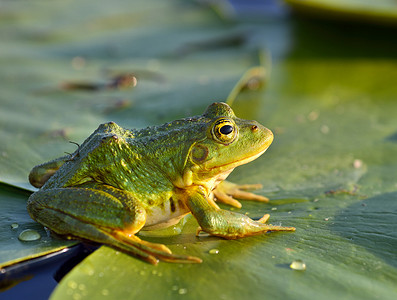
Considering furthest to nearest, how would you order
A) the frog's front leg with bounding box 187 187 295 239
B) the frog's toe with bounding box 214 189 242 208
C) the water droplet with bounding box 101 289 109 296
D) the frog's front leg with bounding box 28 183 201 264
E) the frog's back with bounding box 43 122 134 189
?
the frog's toe with bounding box 214 189 242 208, the frog's back with bounding box 43 122 134 189, the frog's front leg with bounding box 187 187 295 239, the frog's front leg with bounding box 28 183 201 264, the water droplet with bounding box 101 289 109 296

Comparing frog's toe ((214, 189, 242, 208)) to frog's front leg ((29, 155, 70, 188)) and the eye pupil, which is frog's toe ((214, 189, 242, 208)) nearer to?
the eye pupil

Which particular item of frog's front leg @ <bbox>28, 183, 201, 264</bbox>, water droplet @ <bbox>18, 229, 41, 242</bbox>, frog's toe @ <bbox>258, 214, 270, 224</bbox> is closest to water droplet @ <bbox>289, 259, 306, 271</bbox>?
frog's toe @ <bbox>258, 214, 270, 224</bbox>

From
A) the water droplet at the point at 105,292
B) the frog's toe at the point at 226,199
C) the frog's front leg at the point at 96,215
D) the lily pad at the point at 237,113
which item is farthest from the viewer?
the frog's toe at the point at 226,199

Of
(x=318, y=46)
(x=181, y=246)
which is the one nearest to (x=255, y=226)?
(x=181, y=246)

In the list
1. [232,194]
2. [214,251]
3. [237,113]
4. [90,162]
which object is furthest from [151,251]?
[237,113]

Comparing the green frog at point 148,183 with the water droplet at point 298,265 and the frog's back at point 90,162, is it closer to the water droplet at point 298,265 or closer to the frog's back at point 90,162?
the frog's back at point 90,162

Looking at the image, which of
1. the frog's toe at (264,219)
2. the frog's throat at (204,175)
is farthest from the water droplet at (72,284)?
the frog's toe at (264,219)

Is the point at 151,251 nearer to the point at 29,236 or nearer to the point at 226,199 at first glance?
the point at 29,236
